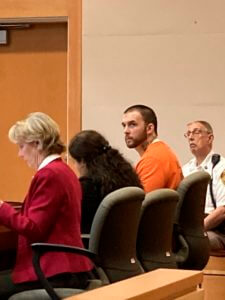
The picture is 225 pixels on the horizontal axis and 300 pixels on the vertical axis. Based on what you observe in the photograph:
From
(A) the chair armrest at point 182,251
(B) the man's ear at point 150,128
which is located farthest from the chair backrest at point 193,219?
(B) the man's ear at point 150,128

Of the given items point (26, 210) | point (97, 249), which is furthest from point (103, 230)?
point (26, 210)

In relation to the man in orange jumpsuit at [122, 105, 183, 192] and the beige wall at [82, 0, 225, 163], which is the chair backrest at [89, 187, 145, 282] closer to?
the man in orange jumpsuit at [122, 105, 183, 192]

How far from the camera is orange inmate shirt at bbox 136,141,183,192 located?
14.6 ft

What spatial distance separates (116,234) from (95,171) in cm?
54

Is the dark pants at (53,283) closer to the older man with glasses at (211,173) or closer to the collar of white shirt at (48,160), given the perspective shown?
the collar of white shirt at (48,160)

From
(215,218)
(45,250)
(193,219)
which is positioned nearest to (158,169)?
(193,219)

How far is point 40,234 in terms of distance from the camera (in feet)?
10.2

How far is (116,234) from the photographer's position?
3.25m

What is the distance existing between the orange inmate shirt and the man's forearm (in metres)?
0.44

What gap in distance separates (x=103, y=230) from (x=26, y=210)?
334mm

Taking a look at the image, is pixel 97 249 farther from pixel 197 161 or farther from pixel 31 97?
pixel 31 97

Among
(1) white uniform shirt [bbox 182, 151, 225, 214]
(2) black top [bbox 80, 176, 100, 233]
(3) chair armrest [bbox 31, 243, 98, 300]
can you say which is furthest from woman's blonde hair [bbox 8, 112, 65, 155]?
(1) white uniform shirt [bbox 182, 151, 225, 214]

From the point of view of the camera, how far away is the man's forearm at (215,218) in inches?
192

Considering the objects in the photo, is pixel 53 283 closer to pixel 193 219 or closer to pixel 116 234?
pixel 116 234
